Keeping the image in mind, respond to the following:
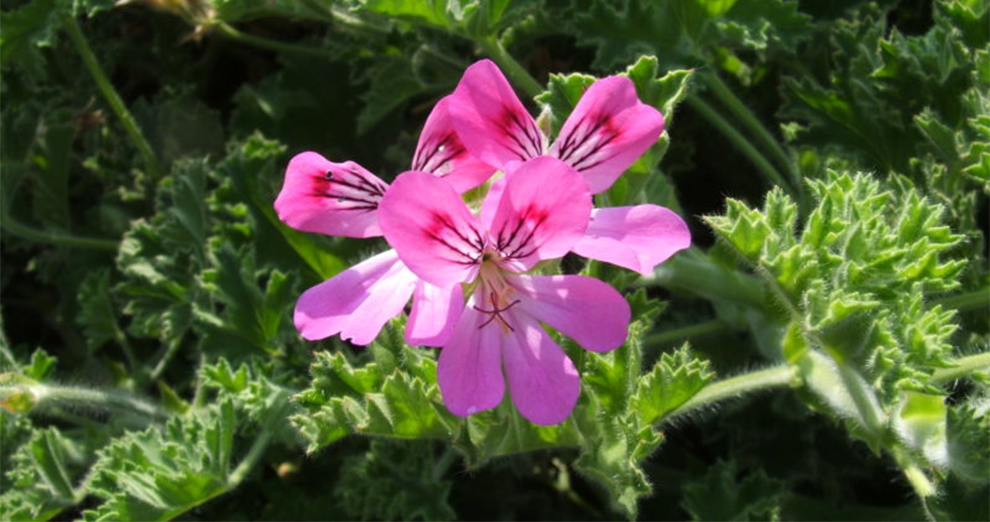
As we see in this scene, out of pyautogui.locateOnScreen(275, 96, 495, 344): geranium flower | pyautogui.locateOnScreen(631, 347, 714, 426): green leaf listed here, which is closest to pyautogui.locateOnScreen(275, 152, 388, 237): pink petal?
pyautogui.locateOnScreen(275, 96, 495, 344): geranium flower

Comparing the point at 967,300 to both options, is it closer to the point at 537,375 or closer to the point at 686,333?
the point at 686,333

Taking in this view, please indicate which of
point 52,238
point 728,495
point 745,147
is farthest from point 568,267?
point 52,238

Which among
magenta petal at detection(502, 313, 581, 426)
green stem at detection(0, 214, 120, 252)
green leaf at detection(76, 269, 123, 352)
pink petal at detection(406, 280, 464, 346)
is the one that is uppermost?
pink petal at detection(406, 280, 464, 346)

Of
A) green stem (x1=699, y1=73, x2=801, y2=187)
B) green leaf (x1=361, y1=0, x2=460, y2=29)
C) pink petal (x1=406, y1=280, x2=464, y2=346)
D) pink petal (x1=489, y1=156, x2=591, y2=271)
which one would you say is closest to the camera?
pink petal (x1=489, y1=156, x2=591, y2=271)

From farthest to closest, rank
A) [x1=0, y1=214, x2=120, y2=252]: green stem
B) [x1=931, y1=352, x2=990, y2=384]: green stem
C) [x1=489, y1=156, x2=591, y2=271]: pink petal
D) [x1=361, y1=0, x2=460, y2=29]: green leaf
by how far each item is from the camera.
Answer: [x1=0, y1=214, x2=120, y2=252]: green stem < [x1=361, y1=0, x2=460, y2=29]: green leaf < [x1=931, y1=352, x2=990, y2=384]: green stem < [x1=489, y1=156, x2=591, y2=271]: pink petal

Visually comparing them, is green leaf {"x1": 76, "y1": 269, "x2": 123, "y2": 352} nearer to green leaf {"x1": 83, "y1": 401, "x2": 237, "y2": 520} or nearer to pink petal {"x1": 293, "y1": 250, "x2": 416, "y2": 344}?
green leaf {"x1": 83, "y1": 401, "x2": 237, "y2": 520}

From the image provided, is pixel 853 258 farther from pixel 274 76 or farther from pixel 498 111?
pixel 274 76

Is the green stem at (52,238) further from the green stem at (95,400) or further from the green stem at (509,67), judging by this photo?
the green stem at (509,67)
